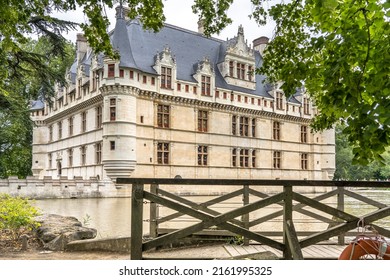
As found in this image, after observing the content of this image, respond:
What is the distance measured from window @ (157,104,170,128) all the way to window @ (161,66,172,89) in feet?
2.30

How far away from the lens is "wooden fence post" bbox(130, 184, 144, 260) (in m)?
2.79

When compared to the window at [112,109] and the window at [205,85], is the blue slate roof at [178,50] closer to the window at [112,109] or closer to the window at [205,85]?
the window at [205,85]

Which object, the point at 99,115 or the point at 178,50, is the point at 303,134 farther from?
the point at 99,115

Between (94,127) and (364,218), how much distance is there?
1050 centimetres

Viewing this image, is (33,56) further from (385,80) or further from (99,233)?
(385,80)

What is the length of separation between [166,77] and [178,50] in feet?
3.64

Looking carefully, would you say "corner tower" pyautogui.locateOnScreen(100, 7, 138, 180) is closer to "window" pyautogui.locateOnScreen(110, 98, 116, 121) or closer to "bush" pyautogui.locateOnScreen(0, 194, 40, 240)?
"window" pyautogui.locateOnScreen(110, 98, 116, 121)

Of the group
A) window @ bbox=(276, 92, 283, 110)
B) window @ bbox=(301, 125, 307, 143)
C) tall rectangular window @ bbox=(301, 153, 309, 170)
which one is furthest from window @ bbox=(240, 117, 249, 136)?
tall rectangular window @ bbox=(301, 153, 309, 170)

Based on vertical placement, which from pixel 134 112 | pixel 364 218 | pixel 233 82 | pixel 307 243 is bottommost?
pixel 307 243

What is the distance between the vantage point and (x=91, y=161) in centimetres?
1335

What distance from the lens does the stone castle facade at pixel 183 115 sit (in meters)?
9.29

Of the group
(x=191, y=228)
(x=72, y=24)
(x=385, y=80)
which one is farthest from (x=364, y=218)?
(x=72, y=24)

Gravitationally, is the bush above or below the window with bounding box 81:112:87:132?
Result: below

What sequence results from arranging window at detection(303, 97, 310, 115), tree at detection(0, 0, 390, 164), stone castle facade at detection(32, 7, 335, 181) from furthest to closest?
window at detection(303, 97, 310, 115) → stone castle facade at detection(32, 7, 335, 181) → tree at detection(0, 0, 390, 164)
